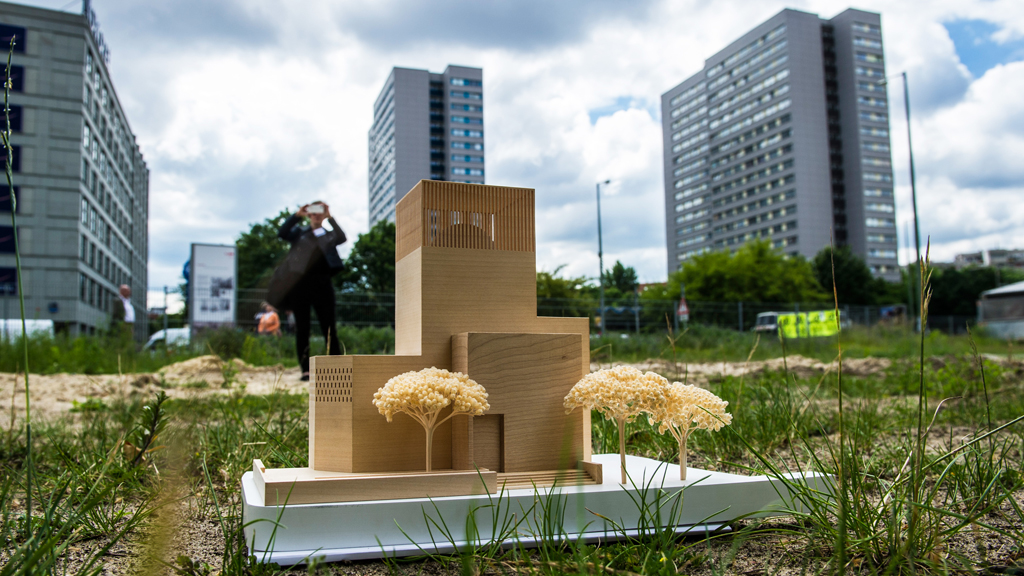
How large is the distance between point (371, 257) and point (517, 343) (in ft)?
113

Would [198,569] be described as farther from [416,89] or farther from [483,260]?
[416,89]

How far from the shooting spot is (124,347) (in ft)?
27.9

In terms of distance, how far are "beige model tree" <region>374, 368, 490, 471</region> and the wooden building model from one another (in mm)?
121

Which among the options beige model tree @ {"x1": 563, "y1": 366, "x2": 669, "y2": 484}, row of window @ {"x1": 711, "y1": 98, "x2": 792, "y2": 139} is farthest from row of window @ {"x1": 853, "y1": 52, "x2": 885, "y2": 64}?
beige model tree @ {"x1": 563, "y1": 366, "x2": 669, "y2": 484}

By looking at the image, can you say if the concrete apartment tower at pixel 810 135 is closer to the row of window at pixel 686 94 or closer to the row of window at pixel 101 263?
the row of window at pixel 686 94

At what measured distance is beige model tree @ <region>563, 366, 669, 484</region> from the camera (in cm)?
170

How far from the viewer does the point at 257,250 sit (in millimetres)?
38562

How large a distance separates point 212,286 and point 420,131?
27.8 m

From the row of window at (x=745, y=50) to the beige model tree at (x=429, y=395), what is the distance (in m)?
86.8

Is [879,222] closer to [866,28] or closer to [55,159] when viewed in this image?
[866,28]

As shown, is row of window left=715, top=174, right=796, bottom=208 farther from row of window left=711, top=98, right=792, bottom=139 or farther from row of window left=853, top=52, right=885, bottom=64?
row of window left=853, top=52, right=885, bottom=64

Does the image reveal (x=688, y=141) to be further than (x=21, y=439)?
Yes

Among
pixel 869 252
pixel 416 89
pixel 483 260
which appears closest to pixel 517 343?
pixel 483 260

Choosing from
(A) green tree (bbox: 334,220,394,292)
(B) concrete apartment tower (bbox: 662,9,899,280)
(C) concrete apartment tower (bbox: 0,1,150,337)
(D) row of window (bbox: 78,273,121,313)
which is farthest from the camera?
(B) concrete apartment tower (bbox: 662,9,899,280)
